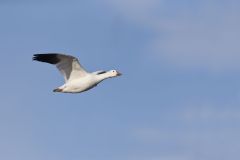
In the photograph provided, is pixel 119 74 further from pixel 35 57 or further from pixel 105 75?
pixel 35 57

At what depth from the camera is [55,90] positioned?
50594mm

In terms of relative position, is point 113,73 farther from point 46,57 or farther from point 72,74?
point 46,57

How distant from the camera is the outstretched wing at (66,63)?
165 ft

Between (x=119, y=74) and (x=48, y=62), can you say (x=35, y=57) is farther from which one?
(x=119, y=74)

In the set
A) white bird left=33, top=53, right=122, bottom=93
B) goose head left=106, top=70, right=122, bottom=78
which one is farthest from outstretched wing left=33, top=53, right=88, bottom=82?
goose head left=106, top=70, right=122, bottom=78

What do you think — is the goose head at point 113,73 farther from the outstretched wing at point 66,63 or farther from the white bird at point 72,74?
the outstretched wing at point 66,63

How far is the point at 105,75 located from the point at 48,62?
325 cm

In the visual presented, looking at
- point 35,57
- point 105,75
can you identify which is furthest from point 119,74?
point 35,57

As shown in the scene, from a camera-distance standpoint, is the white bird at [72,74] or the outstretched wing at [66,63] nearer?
the white bird at [72,74]

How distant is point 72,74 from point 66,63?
2.30ft

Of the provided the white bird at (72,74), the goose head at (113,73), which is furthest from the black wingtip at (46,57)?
the goose head at (113,73)

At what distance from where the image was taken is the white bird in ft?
163

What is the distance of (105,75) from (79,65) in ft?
5.06

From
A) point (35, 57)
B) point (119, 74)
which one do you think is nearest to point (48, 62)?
point (35, 57)
